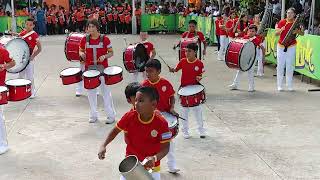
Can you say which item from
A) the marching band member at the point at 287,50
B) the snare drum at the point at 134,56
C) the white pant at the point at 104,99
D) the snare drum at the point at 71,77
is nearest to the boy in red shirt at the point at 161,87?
the white pant at the point at 104,99

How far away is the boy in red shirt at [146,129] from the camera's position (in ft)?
14.3

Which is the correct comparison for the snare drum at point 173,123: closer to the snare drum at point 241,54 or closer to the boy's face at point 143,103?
the boy's face at point 143,103

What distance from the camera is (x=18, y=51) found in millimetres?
10727

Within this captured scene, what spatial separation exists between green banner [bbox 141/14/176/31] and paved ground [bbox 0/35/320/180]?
17.0m

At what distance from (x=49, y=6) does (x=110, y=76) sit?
2344 centimetres

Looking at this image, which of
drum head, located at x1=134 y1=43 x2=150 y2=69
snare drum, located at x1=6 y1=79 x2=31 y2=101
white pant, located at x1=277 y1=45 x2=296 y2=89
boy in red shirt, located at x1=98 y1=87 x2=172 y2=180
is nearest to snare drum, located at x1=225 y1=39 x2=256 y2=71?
white pant, located at x1=277 y1=45 x2=296 y2=89

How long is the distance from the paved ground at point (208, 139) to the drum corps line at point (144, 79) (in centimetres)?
42

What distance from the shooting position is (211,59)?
18.2 m

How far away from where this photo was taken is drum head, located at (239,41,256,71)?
11.6 meters

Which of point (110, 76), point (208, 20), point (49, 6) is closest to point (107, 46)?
point (110, 76)

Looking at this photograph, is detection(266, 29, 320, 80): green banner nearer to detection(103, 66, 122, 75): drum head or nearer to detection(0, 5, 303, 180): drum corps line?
detection(0, 5, 303, 180): drum corps line

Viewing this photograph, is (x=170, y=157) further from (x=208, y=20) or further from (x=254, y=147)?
(x=208, y=20)

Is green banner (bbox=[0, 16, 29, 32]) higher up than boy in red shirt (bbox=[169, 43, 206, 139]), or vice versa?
green banner (bbox=[0, 16, 29, 32])

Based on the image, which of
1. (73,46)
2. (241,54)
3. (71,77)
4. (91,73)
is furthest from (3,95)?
(241,54)
